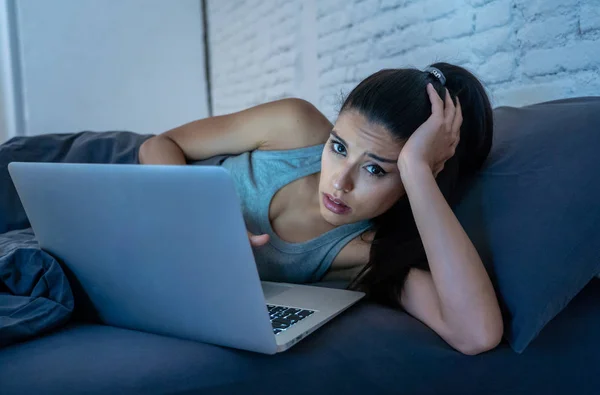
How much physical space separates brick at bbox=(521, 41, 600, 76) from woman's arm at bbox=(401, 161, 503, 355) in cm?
55

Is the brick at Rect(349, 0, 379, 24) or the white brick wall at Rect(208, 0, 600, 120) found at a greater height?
the brick at Rect(349, 0, 379, 24)

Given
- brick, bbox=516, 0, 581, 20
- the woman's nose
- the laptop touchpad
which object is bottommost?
the laptop touchpad

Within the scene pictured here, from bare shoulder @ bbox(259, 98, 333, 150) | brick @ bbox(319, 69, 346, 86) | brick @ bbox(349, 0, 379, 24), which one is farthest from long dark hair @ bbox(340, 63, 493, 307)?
brick @ bbox(319, 69, 346, 86)

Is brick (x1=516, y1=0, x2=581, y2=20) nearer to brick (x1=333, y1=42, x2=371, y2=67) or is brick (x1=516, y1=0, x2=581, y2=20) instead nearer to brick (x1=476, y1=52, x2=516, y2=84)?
brick (x1=476, y1=52, x2=516, y2=84)

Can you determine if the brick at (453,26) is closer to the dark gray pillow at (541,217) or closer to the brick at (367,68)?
the brick at (367,68)

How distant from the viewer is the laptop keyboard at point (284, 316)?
0.79 metres

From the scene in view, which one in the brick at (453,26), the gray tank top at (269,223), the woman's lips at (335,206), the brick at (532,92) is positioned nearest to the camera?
the woman's lips at (335,206)

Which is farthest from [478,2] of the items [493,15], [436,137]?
[436,137]

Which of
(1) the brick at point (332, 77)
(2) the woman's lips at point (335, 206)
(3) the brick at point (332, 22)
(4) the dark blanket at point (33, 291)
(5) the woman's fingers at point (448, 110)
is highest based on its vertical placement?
(3) the brick at point (332, 22)

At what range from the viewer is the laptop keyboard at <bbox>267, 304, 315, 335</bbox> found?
2.58 feet

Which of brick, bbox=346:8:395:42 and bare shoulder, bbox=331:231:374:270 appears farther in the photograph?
brick, bbox=346:8:395:42

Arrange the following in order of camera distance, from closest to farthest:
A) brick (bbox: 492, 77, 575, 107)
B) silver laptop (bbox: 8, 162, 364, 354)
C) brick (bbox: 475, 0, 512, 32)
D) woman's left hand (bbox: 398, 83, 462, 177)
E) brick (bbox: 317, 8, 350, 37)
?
1. silver laptop (bbox: 8, 162, 364, 354)
2. woman's left hand (bbox: 398, 83, 462, 177)
3. brick (bbox: 492, 77, 575, 107)
4. brick (bbox: 475, 0, 512, 32)
5. brick (bbox: 317, 8, 350, 37)

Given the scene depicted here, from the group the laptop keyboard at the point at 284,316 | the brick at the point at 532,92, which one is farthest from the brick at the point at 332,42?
the laptop keyboard at the point at 284,316

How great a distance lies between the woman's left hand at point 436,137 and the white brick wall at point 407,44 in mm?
398
